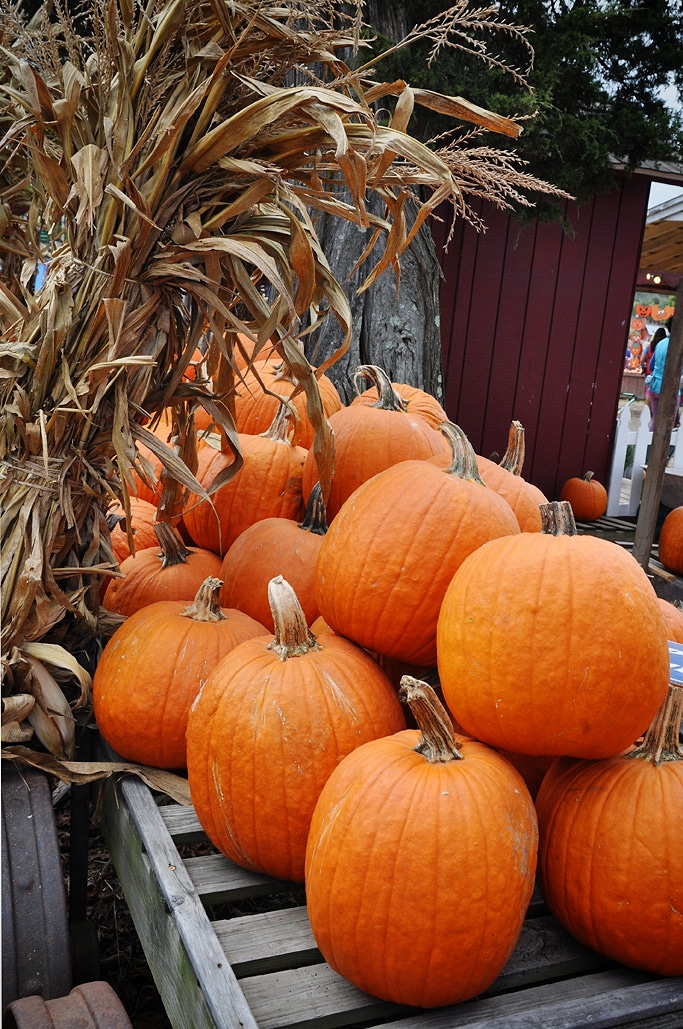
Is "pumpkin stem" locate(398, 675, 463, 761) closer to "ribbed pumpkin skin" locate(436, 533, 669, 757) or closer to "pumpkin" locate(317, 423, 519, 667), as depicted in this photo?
"ribbed pumpkin skin" locate(436, 533, 669, 757)

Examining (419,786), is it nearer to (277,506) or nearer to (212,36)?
(277,506)

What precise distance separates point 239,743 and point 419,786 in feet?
1.16

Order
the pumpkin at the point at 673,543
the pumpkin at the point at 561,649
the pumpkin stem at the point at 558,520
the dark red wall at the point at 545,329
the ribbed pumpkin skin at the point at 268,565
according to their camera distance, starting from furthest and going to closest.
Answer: the dark red wall at the point at 545,329 → the pumpkin at the point at 673,543 → the ribbed pumpkin skin at the point at 268,565 → the pumpkin stem at the point at 558,520 → the pumpkin at the point at 561,649

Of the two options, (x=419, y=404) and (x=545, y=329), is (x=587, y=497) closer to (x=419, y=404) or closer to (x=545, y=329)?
(x=545, y=329)

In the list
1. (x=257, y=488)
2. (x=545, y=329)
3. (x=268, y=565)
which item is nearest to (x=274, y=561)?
(x=268, y=565)

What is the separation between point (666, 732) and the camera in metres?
1.29

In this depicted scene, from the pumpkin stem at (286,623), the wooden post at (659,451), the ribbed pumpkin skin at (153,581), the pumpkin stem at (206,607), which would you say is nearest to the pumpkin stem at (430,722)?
the pumpkin stem at (286,623)

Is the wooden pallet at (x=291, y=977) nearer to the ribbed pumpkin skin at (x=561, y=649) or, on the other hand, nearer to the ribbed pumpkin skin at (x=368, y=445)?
the ribbed pumpkin skin at (x=561, y=649)

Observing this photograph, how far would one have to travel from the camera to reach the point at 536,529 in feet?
6.38

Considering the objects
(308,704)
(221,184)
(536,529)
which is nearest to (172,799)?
(308,704)

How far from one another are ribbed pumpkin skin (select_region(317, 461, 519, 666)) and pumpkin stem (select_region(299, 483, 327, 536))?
319 millimetres

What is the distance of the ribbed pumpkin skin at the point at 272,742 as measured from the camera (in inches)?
52.9

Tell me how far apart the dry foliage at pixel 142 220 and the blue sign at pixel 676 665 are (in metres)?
0.79

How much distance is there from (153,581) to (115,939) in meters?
0.94
